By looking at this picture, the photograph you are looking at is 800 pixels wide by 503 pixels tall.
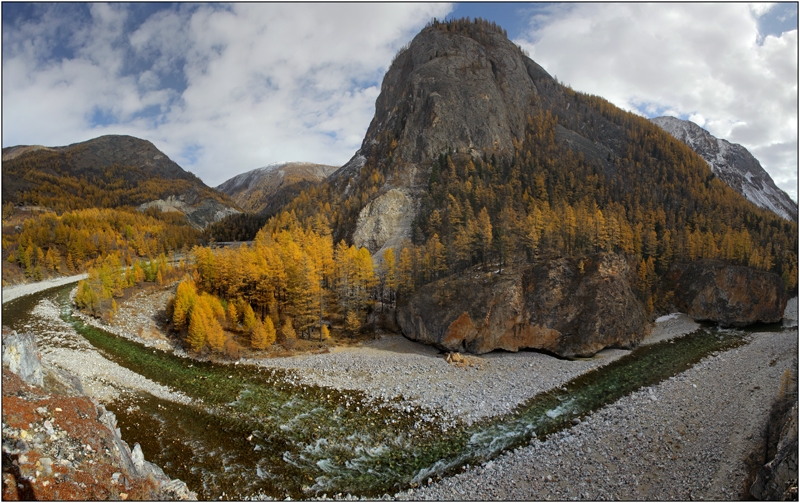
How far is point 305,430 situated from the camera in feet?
80.4

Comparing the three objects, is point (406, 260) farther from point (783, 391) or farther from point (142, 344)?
point (783, 391)

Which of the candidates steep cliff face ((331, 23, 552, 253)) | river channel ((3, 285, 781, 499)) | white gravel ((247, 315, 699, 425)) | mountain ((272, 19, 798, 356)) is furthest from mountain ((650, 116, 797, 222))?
river channel ((3, 285, 781, 499))

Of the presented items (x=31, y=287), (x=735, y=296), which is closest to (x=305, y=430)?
(x=735, y=296)

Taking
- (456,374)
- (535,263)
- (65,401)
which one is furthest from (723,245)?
(65,401)

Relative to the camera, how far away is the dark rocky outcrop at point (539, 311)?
4050cm

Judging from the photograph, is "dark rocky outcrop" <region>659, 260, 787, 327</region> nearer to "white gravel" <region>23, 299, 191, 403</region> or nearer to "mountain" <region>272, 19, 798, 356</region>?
"mountain" <region>272, 19, 798, 356</region>

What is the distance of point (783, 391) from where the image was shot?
84.7 feet

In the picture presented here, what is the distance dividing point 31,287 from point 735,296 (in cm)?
11518

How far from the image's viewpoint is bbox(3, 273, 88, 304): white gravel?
62.8 meters

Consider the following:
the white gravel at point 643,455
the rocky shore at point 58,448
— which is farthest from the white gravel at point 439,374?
the rocky shore at point 58,448

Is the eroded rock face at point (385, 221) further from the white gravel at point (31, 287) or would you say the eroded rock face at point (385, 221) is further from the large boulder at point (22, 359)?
the large boulder at point (22, 359)

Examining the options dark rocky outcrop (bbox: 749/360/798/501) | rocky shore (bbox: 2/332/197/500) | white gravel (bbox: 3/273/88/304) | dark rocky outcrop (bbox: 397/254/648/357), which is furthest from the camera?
white gravel (bbox: 3/273/88/304)

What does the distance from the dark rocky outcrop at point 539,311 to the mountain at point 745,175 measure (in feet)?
548

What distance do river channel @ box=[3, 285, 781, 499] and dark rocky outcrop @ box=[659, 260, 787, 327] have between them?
82.5 feet
